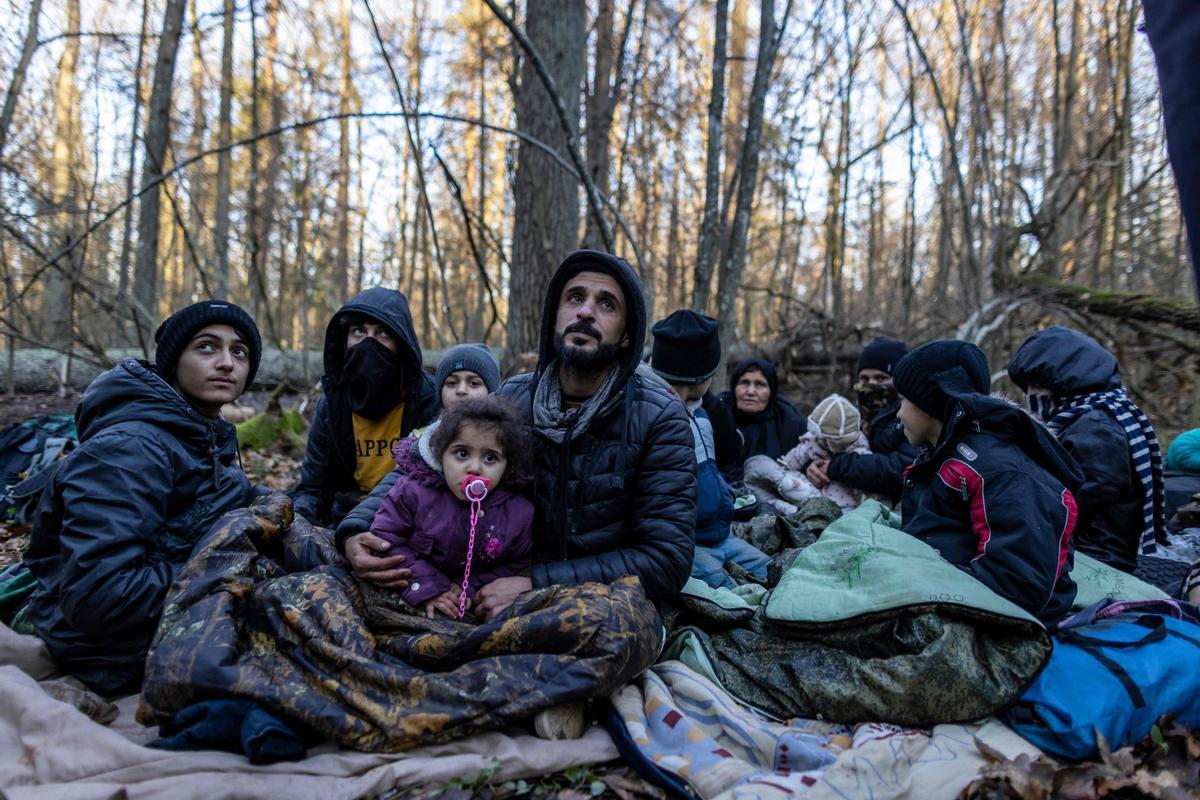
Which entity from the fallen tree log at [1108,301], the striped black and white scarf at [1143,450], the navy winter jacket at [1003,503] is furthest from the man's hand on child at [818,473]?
the fallen tree log at [1108,301]

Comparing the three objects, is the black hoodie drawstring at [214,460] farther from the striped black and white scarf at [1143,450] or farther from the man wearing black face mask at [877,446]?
the striped black and white scarf at [1143,450]

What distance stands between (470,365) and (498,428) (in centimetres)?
137

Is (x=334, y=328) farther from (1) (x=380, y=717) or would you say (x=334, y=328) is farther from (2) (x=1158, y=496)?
(2) (x=1158, y=496)

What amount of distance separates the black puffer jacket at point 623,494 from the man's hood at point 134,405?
1397mm

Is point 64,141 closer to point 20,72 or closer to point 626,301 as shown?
point 20,72

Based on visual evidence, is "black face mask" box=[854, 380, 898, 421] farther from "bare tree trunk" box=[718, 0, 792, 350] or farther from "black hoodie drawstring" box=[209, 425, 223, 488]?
"black hoodie drawstring" box=[209, 425, 223, 488]

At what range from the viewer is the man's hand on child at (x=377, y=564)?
2.43 meters

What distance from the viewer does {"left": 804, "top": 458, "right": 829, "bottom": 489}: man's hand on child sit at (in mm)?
4520

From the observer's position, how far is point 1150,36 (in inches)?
45.9

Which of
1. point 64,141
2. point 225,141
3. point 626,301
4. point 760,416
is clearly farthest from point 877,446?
point 64,141

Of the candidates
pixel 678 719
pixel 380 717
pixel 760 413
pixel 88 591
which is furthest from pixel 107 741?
pixel 760 413

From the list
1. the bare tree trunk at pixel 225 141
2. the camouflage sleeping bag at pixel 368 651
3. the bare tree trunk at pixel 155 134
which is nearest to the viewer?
the camouflage sleeping bag at pixel 368 651

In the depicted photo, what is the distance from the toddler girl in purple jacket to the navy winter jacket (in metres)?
1.69

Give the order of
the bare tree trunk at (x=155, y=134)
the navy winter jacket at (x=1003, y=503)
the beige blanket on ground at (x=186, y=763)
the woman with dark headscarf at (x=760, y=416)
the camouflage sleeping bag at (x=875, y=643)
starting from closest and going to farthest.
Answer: the beige blanket on ground at (x=186, y=763)
the camouflage sleeping bag at (x=875, y=643)
the navy winter jacket at (x=1003, y=503)
the woman with dark headscarf at (x=760, y=416)
the bare tree trunk at (x=155, y=134)
